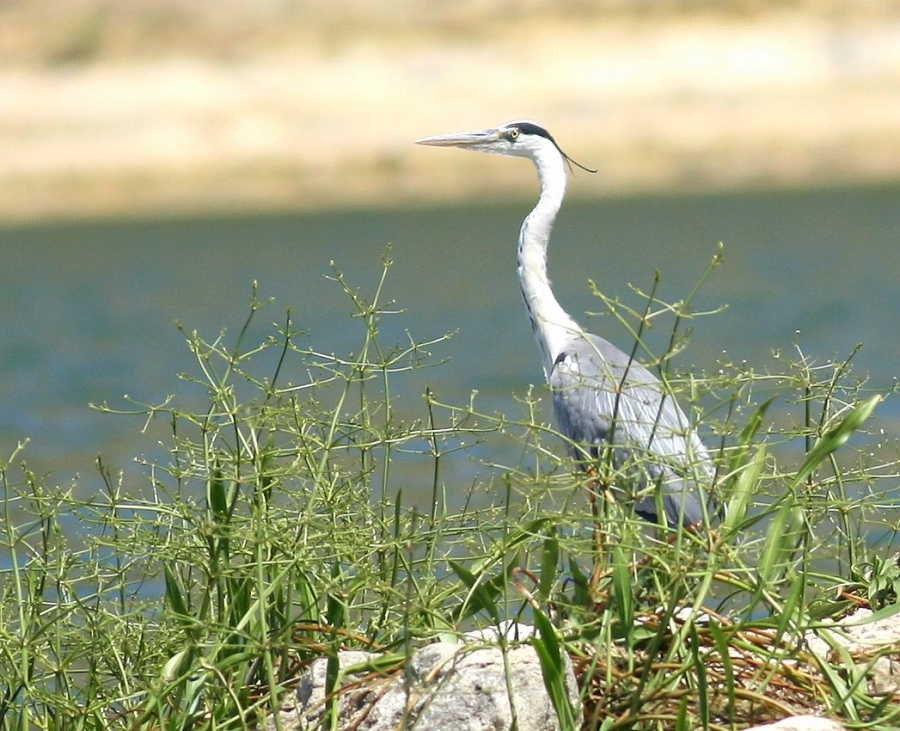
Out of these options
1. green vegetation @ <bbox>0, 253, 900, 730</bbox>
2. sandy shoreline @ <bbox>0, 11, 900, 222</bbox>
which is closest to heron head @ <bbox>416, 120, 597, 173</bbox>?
green vegetation @ <bbox>0, 253, 900, 730</bbox>

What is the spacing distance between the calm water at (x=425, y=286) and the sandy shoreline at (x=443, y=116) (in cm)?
144

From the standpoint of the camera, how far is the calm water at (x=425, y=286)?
13.6m

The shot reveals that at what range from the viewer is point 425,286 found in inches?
739

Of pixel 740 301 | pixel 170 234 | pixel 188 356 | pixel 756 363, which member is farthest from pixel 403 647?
pixel 170 234

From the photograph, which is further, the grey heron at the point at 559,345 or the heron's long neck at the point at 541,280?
the heron's long neck at the point at 541,280

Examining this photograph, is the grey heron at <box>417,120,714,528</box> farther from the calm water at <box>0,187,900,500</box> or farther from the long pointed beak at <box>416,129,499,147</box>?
the calm water at <box>0,187,900,500</box>

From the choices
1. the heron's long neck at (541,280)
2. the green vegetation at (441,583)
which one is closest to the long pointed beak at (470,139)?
the heron's long neck at (541,280)

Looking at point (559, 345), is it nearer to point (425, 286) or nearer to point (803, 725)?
point (803, 725)

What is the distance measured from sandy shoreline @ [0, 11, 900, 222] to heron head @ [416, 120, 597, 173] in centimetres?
1970

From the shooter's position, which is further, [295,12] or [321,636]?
[295,12]

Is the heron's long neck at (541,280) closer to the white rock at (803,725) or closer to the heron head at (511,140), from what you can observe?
the heron head at (511,140)

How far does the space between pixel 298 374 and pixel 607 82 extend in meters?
16.6

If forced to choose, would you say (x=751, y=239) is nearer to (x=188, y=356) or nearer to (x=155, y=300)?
(x=155, y=300)

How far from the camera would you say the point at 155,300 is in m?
18.9
